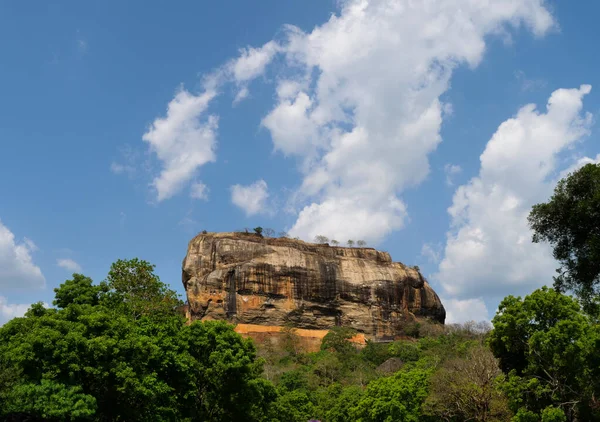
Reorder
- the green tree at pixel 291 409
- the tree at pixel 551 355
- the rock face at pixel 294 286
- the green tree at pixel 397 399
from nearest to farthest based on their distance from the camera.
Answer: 1. the tree at pixel 551 355
2. the green tree at pixel 397 399
3. the green tree at pixel 291 409
4. the rock face at pixel 294 286

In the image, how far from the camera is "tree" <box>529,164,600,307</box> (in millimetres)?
23000

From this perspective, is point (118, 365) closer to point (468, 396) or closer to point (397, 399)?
point (397, 399)

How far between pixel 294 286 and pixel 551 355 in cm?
5805

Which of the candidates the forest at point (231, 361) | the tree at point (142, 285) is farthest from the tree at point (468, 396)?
the tree at point (142, 285)

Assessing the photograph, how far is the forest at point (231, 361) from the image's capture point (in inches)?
773

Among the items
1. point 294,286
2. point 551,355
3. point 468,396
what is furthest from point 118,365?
point 294,286

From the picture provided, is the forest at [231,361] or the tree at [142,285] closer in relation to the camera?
the forest at [231,361]

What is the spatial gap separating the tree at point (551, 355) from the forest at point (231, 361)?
41 millimetres

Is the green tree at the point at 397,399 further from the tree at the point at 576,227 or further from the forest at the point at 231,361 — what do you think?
the tree at the point at 576,227

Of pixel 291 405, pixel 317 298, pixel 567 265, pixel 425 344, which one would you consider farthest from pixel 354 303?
pixel 567 265

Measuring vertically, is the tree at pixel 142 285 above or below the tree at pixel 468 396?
above

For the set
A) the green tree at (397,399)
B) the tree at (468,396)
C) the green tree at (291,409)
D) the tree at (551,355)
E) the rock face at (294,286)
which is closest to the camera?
the tree at (551,355)

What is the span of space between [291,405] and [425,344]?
3038 centimetres

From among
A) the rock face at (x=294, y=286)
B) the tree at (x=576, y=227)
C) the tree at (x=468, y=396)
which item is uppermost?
the rock face at (x=294, y=286)
